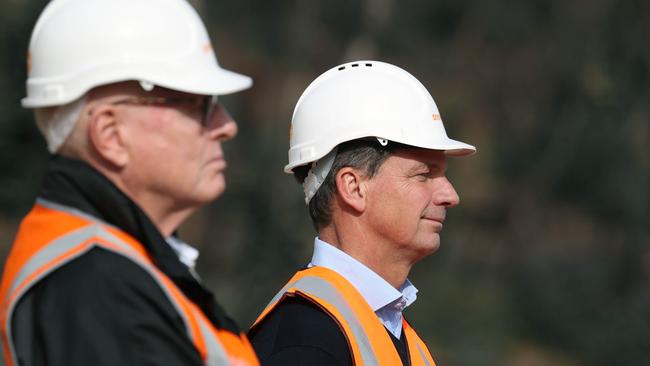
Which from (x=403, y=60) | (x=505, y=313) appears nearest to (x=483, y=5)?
(x=403, y=60)

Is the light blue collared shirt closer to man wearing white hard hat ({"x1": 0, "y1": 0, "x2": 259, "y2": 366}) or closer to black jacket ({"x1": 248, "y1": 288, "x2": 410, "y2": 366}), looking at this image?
black jacket ({"x1": 248, "y1": 288, "x2": 410, "y2": 366})

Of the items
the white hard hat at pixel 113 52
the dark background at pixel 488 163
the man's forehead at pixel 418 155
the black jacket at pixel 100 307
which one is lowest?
the dark background at pixel 488 163

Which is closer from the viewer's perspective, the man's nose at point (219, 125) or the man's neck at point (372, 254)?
the man's nose at point (219, 125)

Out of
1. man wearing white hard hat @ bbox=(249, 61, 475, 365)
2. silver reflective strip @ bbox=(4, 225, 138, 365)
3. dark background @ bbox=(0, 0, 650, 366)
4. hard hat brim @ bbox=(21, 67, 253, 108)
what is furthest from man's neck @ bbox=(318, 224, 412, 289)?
dark background @ bbox=(0, 0, 650, 366)

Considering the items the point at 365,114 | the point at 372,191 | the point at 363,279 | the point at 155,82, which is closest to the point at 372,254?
the point at 363,279

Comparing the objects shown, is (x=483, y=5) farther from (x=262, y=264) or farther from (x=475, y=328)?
(x=262, y=264)

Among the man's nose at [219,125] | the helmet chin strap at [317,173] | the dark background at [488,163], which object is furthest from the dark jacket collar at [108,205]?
the dark background at [488,163]

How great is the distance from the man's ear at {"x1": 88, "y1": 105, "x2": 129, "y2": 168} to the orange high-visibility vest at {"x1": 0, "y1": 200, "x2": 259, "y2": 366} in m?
0.15

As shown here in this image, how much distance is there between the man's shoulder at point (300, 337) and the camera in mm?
3543

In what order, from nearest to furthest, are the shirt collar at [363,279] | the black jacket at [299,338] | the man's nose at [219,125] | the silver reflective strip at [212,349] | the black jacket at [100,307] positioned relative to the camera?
the black jacket at [100,307], the silver reflective strip at [212,349], the man's nose at [219,125], the black jacket at [299,338], the shirt collar at [363,279]

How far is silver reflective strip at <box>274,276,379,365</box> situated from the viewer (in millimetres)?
3643

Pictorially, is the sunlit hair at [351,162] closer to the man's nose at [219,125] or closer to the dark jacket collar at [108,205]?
the man's nose at [219,125]

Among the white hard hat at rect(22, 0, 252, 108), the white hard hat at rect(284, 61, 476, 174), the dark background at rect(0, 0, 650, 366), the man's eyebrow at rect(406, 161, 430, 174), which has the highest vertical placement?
the white hard hat at rect(22, 0, 252, 108)

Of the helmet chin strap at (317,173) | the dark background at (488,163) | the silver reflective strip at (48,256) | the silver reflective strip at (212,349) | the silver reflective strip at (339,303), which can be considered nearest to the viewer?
the silver reflective strip at (48,256)
